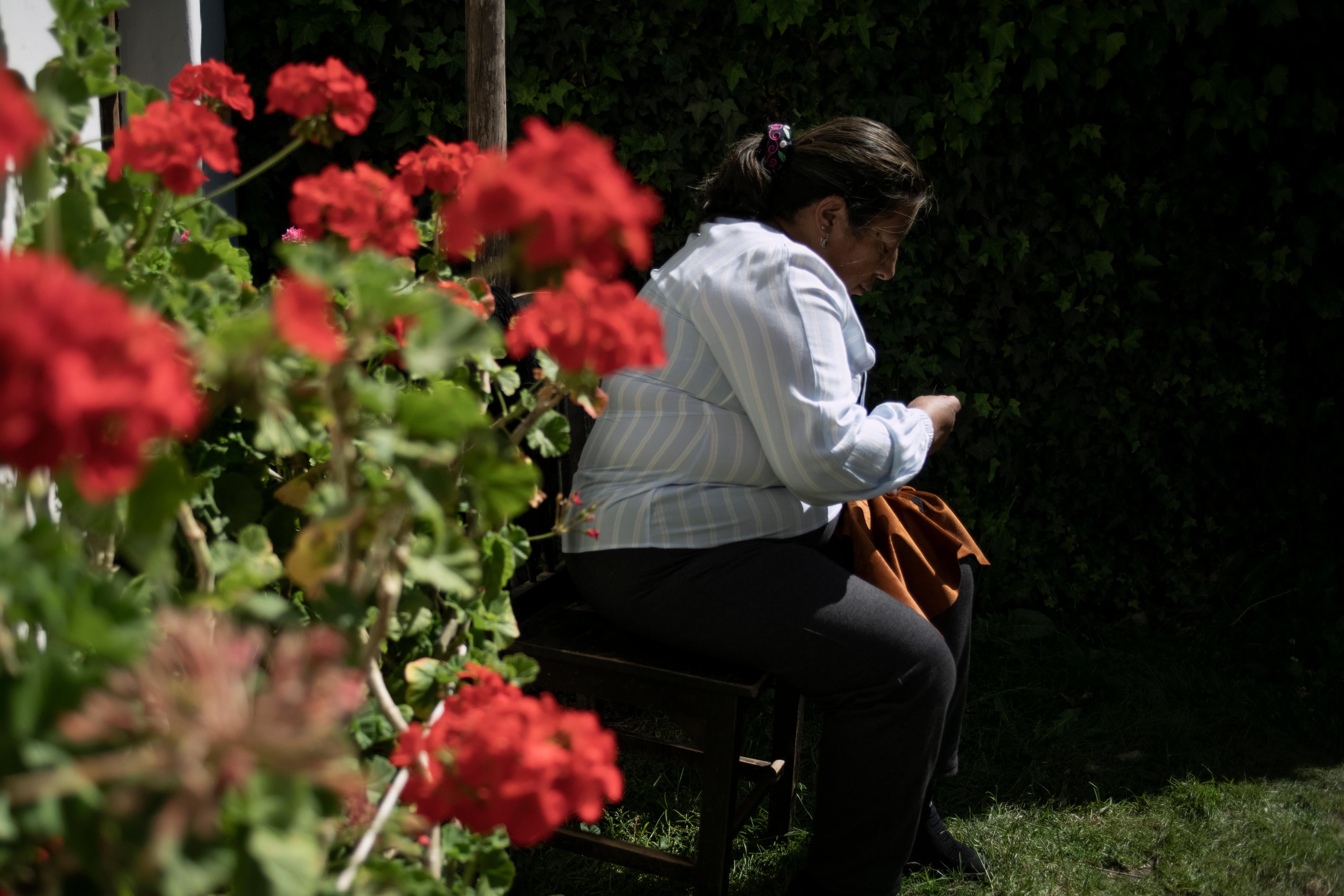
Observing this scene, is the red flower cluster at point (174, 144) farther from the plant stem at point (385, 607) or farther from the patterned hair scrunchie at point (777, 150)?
the patterned hair scrunchie at point (777, 150)

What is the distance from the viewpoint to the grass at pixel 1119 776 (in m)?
2.22

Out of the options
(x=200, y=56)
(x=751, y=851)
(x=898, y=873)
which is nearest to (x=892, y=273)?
(x=898, y=873)

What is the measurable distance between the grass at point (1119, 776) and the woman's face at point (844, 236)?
4.33 ft


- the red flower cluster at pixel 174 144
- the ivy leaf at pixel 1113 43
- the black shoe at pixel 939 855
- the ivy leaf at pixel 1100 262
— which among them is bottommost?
the black shoe at pixel 939 855

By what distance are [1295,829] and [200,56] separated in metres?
3.56

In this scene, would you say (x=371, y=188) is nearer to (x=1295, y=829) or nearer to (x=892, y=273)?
(x=892, y=273)

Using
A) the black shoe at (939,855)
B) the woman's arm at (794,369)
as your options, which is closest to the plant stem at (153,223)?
the woman's arm at (794,369)

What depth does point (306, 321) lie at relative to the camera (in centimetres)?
52

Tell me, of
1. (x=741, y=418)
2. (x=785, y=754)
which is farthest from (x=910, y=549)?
(x=785, y=754)

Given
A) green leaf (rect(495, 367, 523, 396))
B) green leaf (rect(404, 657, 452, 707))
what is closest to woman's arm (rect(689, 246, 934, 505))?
green leaf (rect(495, 367, 523, 396))

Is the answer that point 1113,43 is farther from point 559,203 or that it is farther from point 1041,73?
point 559,203

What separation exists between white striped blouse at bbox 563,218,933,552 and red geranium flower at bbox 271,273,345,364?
3.63 feet

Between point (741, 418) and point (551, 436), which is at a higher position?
point (551, 436)

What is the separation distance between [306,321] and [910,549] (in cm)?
162
